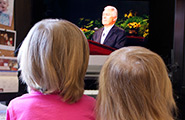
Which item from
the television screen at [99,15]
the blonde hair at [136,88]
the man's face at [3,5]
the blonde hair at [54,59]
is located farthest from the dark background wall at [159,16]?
the blonde hair at [136,88]

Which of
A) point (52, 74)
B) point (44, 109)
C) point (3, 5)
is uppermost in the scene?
point (3, 5)

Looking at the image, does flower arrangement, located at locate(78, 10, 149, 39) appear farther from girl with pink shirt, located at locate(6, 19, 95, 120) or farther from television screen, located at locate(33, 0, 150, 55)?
girl with pink shirt, located at locate(6, 19, 95, 120)

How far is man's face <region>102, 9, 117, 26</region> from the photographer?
2293 mm

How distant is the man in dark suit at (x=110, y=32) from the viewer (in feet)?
7.36

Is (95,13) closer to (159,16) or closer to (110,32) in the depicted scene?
(110,32)

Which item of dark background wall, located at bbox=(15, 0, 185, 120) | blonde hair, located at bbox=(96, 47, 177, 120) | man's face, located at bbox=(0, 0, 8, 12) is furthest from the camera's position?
dark background wall, located at bbox=(15, 0, 185, 120)

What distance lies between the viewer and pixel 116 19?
230 centimetres

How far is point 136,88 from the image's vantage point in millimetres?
639

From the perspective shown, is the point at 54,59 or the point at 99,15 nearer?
the point at 54,59

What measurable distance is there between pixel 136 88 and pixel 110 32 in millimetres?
1674

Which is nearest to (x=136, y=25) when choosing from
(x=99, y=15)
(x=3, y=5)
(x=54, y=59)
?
(x=99, y=15)

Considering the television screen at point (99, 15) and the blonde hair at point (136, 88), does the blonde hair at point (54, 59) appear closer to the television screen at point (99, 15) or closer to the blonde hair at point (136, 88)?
the blonde hair at point (136, 88)

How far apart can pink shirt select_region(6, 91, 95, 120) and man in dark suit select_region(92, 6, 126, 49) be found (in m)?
1.57

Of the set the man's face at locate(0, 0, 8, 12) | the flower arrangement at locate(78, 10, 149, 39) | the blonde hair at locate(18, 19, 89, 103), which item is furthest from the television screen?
the blonde hair at locate(18, 19, 89, 103)
